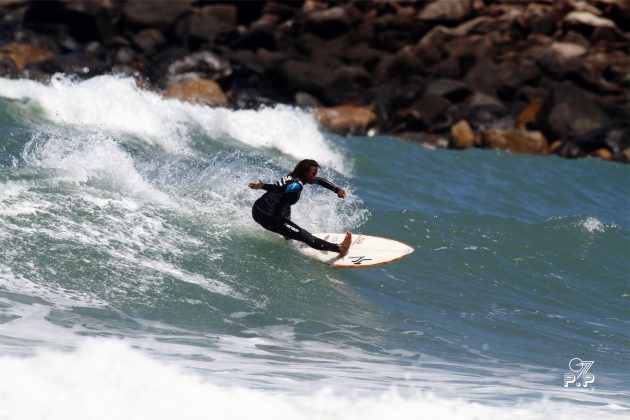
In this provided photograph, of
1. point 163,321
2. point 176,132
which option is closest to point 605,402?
point 163,321

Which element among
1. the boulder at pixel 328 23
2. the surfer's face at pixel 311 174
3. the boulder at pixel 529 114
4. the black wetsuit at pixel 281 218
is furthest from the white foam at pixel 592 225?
the boulder at pixel 328 23

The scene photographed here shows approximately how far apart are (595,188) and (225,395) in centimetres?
1553

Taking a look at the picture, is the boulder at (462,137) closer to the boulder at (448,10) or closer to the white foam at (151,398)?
the boulder at (448,10)

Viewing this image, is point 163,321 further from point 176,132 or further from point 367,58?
point 367,58

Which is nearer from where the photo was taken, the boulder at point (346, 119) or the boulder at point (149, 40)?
the boulder at point (346, 119)

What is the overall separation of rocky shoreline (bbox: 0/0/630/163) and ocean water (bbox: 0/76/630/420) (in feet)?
25.6

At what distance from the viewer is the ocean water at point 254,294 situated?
535 centimetres

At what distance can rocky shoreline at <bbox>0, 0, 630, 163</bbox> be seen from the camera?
23.3 meters

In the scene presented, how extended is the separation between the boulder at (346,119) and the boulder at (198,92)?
2729mm

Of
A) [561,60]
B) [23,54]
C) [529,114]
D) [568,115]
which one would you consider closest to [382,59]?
[561,60]

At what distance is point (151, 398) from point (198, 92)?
62.3 feet

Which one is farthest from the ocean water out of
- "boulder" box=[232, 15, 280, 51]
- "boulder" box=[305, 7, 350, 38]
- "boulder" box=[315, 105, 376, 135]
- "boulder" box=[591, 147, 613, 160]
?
"boulder" box=[305, 7, 350, 38]

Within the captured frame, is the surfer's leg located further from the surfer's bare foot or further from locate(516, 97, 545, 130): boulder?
locate(516, 97, 545, 130): boulder

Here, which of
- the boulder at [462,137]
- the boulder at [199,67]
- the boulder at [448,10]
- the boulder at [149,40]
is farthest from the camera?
the boulder at [448,10]
